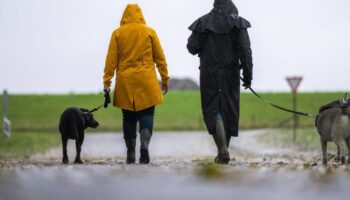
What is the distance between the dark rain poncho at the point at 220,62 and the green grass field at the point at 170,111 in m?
40.1

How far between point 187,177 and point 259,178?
632mm

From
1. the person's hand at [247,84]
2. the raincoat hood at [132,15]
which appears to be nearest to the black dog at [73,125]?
the raincoat hood at [132,15]

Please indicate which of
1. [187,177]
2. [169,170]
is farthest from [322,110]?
[187,177]

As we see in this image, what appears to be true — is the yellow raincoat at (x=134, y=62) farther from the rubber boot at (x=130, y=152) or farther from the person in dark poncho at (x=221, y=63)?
the person in dark poncho at (x=221, y=63)

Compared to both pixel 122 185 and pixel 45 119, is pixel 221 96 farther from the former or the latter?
pixel 45 119

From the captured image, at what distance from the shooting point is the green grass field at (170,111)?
59.6 meters

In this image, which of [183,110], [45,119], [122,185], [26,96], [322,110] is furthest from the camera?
[26,96]

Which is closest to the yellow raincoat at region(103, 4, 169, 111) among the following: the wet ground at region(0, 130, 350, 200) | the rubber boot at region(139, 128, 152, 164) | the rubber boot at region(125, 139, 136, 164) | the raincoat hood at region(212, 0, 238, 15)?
the rubber boot at region(139, 128, 152, 164)

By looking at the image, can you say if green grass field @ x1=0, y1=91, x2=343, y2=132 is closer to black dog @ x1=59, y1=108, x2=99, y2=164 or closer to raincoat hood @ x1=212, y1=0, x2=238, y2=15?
black dog @ x1=59, y1=108, x2=99, y2=164

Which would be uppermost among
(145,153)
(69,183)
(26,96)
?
(69,183)

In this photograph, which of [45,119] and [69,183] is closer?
[69,183]

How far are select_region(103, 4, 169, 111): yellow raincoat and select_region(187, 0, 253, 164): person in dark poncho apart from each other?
2.05ft

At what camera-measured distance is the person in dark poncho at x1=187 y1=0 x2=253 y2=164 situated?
40.9ft

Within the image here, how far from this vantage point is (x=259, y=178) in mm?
6922
